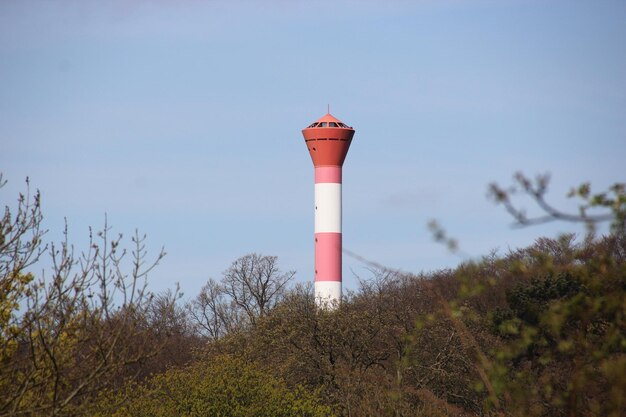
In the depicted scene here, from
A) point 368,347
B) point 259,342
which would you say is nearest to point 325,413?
point 368,347

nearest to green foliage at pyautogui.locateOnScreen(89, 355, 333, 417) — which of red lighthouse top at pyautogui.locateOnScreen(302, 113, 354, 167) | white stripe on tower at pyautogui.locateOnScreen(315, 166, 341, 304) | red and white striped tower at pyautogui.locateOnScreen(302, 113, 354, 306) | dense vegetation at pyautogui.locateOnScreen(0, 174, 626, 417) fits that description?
dense vegetation at pyautogui.locateOnScreen(0, 174, 626, 417)

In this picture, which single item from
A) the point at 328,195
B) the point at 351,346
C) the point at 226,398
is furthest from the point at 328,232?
the point at 226,398

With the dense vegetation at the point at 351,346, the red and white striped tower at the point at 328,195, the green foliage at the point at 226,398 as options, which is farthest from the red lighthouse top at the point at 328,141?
the green foliage at the point at 226,398

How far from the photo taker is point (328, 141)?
46.1m

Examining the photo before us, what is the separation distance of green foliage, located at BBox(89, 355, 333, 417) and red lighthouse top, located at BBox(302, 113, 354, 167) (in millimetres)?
20341

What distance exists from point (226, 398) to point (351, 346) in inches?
291

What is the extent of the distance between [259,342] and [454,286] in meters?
6.84

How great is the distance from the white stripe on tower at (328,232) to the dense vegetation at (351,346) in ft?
5.68

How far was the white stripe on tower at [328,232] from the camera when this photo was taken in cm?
4325

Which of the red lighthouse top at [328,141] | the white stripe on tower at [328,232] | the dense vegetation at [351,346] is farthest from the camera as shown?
the red lighthouse top at [328,141]

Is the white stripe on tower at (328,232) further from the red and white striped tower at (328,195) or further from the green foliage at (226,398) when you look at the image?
the green foliage at (226,398)

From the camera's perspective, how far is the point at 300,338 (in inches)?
1275

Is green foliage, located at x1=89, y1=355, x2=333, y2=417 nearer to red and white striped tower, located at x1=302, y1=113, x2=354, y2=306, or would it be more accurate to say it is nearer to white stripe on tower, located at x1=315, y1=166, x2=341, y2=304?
red and white striped tower, located at x1=302, y1=113, x2=354, y2=306

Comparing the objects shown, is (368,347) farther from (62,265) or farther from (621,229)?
(621,229)
